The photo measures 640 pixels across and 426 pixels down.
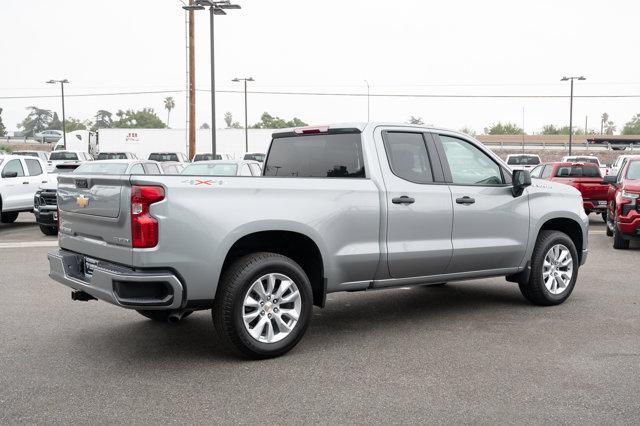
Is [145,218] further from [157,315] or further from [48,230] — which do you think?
[48,230]

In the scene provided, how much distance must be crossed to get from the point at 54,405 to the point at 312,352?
2115 millimetres

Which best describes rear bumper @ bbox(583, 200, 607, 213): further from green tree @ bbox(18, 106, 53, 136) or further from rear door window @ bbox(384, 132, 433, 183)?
green tree @ bbox(18, 106, 53, 136)

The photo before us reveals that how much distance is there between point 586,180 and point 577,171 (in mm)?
692

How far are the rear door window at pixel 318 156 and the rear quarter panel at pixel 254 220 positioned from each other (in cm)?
37

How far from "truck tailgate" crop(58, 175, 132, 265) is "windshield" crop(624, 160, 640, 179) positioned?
10752 millimetres

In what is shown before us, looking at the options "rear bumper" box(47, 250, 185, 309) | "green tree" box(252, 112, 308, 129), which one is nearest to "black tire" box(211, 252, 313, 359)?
"rear bumper" box(47, 250, 185, 309)

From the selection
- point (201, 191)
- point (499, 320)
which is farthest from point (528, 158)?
point (201, 191)

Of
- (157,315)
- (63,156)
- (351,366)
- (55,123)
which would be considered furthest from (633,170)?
(55,123)

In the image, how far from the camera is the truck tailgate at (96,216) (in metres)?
5.20

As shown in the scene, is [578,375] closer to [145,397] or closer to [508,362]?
[508,362]

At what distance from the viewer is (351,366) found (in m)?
5.44

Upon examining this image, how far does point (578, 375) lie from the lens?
5.15m

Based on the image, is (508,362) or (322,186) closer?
(508,362)

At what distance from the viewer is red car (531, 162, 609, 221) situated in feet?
57.7
